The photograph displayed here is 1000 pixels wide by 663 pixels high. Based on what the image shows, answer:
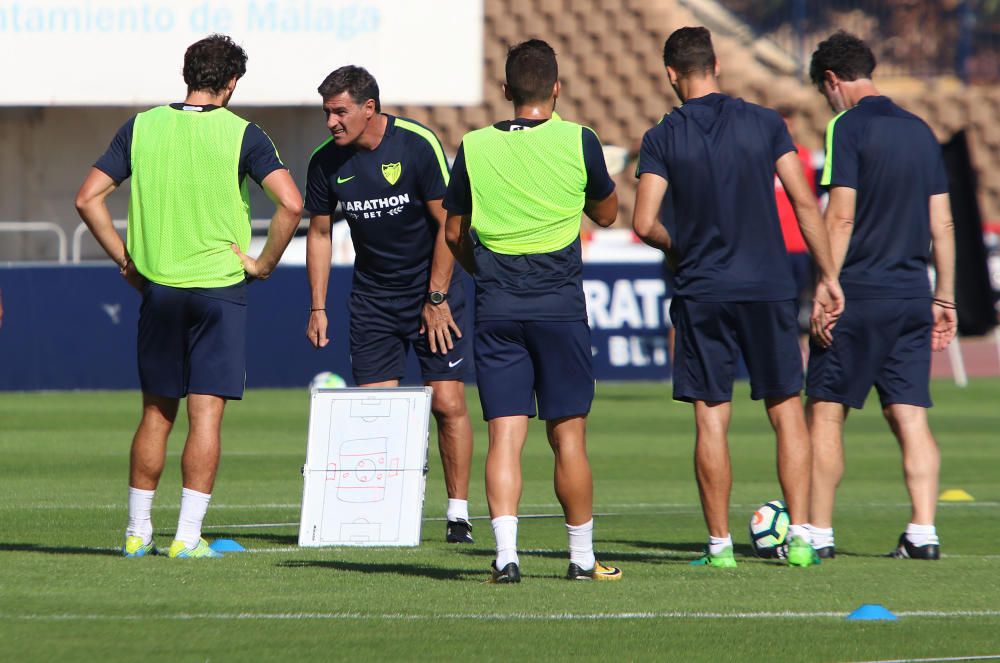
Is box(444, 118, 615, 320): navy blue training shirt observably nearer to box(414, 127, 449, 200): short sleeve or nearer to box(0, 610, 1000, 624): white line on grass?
box(0, 610, 1000, 624): white line on grass

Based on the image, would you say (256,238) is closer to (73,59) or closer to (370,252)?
(73,59)

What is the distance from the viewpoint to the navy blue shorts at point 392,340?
30.4 feet

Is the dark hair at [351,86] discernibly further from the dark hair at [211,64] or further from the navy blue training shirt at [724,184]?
the navy blue training shirt at [724,184]

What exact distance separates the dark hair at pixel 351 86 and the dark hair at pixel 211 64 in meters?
0.85

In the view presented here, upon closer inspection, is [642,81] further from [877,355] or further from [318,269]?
[877,355]

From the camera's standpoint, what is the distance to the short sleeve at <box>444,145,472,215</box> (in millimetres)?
7297

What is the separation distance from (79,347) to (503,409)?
12488 mm

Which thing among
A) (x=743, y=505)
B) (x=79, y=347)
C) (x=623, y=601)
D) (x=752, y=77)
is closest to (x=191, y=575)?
(x=623, y=601)

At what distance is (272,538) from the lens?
349 inches

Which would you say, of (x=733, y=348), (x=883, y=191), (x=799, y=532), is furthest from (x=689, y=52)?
(x=799, y=532)

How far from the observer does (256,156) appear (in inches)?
311

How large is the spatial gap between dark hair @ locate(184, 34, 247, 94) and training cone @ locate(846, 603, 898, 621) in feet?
10.9

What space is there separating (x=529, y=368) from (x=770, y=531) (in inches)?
63.1

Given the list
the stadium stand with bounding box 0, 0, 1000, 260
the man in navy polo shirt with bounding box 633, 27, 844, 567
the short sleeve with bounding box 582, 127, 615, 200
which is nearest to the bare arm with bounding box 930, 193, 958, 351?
the man in navy polo shirt with bounding box 633, 27, 844, 567
